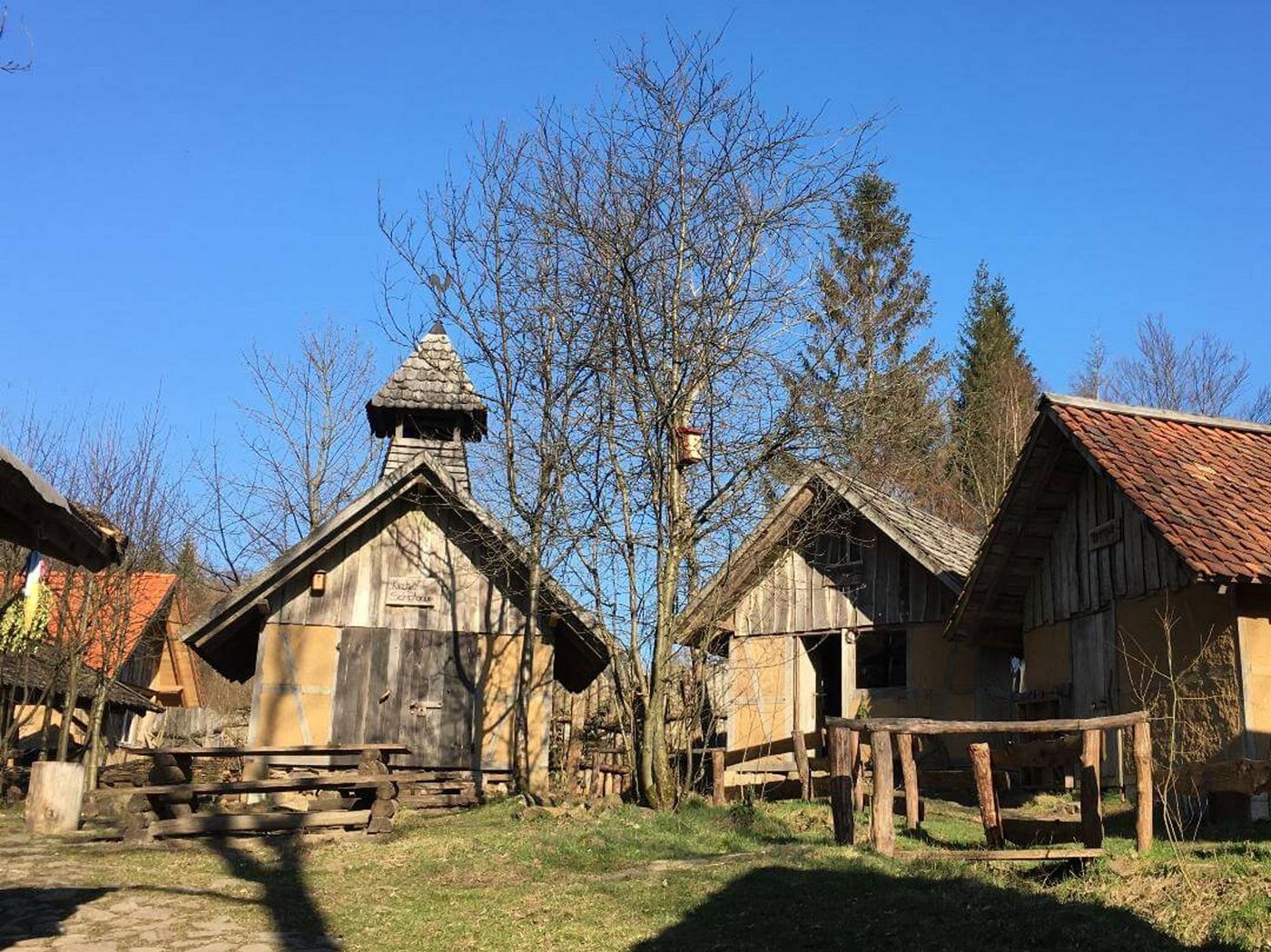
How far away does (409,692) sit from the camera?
712 inches

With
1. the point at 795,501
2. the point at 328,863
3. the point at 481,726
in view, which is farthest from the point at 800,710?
the point at 328,863

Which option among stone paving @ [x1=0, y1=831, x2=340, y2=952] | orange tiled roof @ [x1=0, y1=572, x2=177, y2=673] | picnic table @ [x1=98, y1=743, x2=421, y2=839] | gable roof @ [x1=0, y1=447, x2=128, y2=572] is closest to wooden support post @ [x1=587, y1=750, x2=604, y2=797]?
picnic table @ [x1=98, y1=743, x2=421, y2=839]

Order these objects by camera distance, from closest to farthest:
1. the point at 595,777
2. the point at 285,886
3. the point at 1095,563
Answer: the point at 285,886, the point at 1095,563, the point at 595,777

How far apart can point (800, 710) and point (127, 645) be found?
54.1 ft

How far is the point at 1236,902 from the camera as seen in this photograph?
794 centimetres

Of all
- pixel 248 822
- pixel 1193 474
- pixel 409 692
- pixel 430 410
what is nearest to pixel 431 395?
pixel 430 410

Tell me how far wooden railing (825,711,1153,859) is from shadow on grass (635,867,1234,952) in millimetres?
986

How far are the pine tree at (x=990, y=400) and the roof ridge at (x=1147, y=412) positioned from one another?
1156 centimetres

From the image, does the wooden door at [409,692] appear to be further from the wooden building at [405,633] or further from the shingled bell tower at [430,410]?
the shingled bell tower at [430,410]

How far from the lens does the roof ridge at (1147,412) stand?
1620 centimetres

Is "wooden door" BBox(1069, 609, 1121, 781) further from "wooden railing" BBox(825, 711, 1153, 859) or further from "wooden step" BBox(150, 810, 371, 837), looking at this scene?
"wooden step" BBox(150, 810, 371, 837)

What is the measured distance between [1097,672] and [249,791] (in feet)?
35.1

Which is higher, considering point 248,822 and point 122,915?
point 248,822

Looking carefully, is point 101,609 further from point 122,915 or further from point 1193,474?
point 1193,474
